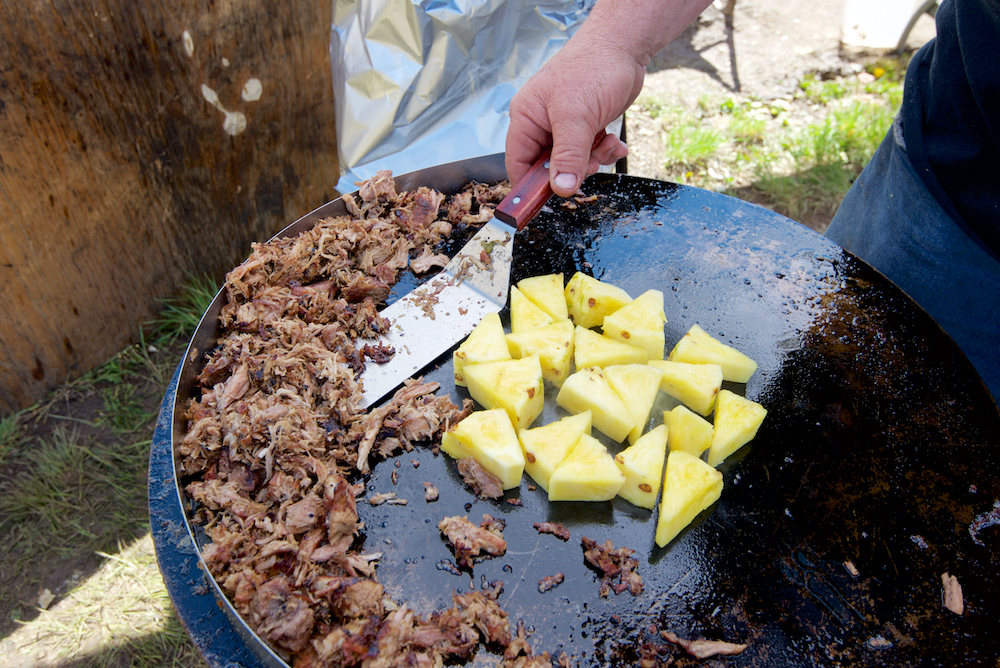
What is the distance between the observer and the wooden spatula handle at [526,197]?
2137 mm

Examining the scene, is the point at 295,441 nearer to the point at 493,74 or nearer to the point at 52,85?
the point at 52,85

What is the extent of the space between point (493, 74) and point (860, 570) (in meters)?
3.08

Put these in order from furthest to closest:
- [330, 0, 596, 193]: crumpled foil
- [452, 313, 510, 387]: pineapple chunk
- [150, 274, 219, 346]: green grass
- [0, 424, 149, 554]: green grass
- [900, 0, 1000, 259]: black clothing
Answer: [150, 274, 219, 346]: green grass
[330, 0, 596, 193]: crumpled foil
[0, 424, 149, 554]: green grass
[900, 0, 1000, 259]: black clothing
[452, 313, 510, 387]: pineapple chunk

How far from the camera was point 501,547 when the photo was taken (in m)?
1.64

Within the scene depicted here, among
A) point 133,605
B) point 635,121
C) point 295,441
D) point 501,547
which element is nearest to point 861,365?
point 501,547

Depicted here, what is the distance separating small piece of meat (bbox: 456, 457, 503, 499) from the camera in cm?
176

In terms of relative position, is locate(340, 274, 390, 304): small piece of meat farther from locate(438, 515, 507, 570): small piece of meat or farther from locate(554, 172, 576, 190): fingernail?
locate(438, 515, 507, 570): small piece of meat

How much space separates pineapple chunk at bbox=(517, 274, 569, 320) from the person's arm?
324 mm

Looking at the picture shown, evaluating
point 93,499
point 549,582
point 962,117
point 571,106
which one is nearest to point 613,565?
point 549,582

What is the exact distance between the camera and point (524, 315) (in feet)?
7.10

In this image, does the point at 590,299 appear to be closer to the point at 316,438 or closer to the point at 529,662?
the point at 316,438

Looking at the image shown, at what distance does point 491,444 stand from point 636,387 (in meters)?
0.51

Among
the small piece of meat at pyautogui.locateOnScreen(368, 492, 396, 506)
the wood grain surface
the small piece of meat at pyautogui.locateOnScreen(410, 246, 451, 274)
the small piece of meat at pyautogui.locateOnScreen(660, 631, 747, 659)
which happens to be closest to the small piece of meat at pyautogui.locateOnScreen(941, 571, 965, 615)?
the small piece of meat at pyautogui.locateOnScreen(660, 631, 747, 659)

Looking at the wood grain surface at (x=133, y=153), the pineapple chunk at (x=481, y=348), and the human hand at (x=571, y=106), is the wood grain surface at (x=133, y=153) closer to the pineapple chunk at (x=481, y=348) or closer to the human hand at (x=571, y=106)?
the human hand at (x=571, y=106)
